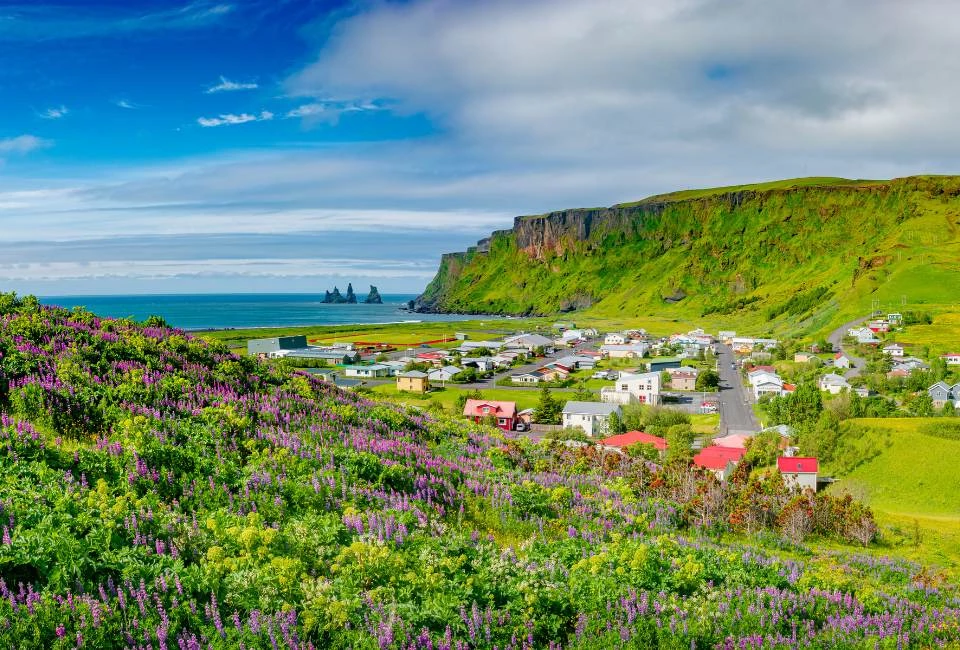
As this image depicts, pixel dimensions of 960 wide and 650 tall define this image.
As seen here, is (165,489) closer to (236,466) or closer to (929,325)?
(236,466)

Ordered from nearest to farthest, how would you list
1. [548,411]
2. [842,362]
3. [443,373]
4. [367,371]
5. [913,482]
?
[913,482] → [548,411] → [842,362] → [443,373] → [367,371]

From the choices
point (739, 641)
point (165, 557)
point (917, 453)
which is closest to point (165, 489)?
point (165, 557)

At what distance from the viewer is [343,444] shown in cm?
998

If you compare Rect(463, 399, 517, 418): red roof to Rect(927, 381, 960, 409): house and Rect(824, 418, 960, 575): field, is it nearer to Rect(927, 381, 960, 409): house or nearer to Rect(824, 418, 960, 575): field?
Rect(824, 418, 960, 575): field

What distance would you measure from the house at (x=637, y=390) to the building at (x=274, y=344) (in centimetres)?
7386

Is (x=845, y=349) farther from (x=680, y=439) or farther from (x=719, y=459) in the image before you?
(x=719, y=459)

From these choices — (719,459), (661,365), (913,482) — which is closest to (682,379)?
(661,365)

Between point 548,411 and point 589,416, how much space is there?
5.88 metres

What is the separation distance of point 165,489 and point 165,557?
7.28 ft

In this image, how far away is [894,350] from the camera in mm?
110562

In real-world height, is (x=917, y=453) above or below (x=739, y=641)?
below

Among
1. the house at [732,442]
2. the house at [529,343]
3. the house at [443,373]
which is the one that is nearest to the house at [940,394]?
the house at [732,442]

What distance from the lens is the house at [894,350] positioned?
10912 cm

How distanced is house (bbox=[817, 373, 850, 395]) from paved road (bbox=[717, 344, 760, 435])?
34.5 ft
